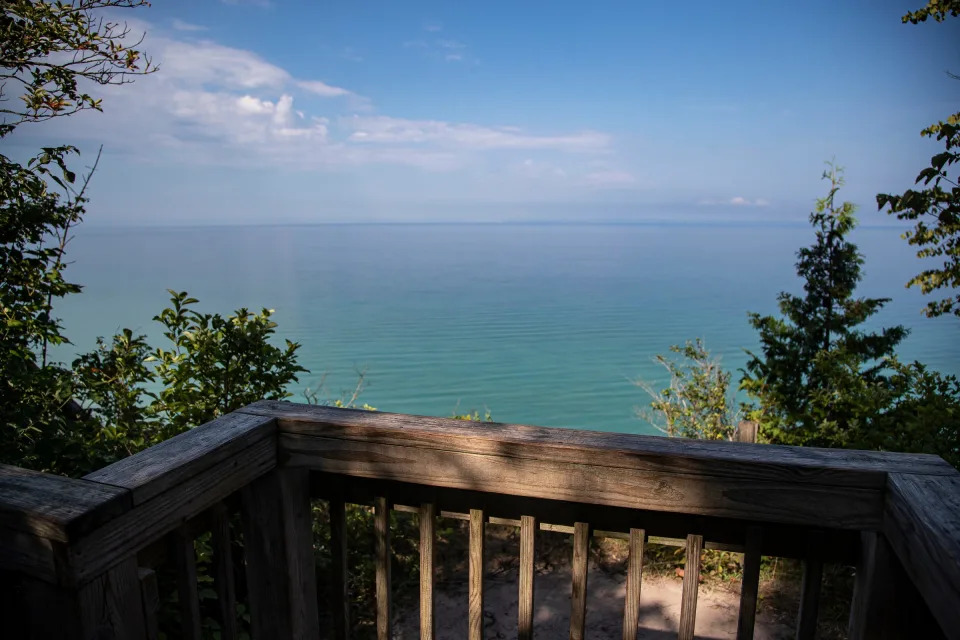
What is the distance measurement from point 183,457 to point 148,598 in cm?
23

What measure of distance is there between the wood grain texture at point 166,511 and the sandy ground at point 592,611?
273 cm

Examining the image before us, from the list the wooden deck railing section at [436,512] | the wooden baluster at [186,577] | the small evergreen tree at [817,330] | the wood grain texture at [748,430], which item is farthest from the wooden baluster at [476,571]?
the small evergreen tree at [817,330]

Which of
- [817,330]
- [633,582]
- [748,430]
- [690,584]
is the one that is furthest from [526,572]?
[817,330]

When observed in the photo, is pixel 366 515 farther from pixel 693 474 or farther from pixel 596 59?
pixel 596 59

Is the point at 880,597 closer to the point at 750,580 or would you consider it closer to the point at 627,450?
the point at 750,580

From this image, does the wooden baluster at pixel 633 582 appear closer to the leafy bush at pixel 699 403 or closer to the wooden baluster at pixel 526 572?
the wooden baluster at pixel 526 572

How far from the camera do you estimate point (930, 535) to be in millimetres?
818

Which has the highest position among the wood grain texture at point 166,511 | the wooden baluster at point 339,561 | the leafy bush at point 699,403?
the wood grain texture at point 166,511

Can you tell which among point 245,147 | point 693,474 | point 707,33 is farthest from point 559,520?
point 245,147

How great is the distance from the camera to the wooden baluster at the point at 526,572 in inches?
48.1

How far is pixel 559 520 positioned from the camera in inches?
47.8

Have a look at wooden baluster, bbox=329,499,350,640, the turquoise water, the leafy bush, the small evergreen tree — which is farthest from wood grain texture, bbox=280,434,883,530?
the leafy bush

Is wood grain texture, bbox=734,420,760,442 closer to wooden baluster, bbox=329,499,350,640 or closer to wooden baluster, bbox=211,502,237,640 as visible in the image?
wooden baluster, bbox=329,499,350,640

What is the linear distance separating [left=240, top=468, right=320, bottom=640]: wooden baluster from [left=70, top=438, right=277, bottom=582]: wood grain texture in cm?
6
